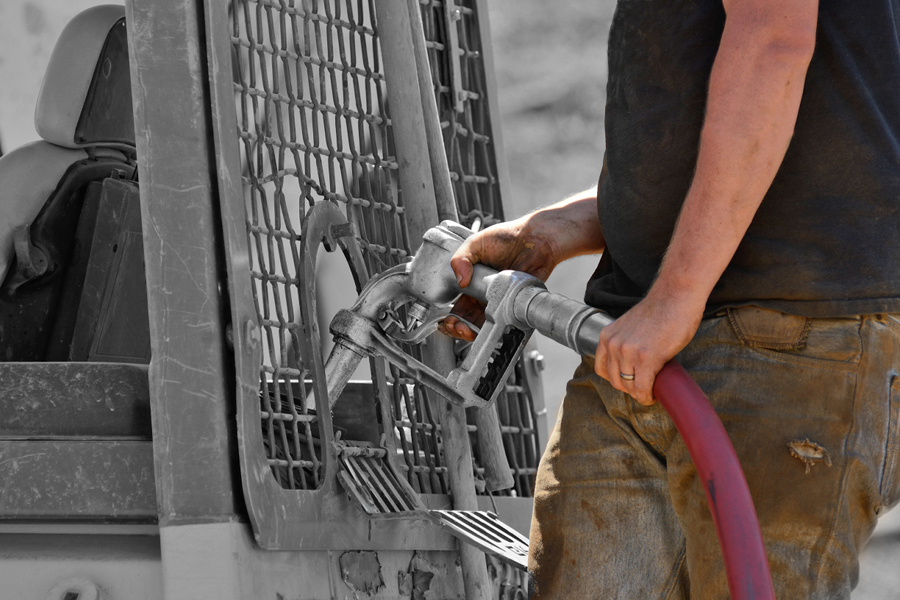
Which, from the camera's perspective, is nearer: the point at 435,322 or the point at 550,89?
the point at 435,322

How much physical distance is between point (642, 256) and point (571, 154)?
3446 mm

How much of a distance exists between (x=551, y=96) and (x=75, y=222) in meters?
3.11

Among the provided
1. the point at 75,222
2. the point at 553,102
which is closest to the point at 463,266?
the point at 75,222

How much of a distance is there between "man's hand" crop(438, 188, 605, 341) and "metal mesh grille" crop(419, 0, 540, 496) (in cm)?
45

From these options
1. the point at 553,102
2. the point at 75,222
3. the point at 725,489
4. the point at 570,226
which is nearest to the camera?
the point at 725,489

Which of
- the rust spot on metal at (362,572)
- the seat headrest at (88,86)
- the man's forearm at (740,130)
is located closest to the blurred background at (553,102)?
the seat headrest at (88,86)

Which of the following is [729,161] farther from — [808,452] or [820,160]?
[808,452]

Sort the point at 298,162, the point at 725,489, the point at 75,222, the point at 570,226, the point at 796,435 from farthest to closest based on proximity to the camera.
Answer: the point at 75,222
the point at 298,162
the point at 570,226
the point at 796,435
the point at 725,489

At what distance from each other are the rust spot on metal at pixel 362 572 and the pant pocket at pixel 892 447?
74 cm

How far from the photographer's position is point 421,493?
1.71m

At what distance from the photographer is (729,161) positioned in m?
1.06

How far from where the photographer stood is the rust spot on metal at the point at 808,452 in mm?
1073

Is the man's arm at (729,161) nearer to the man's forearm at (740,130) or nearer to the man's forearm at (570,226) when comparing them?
the man's forearm at (740,130)

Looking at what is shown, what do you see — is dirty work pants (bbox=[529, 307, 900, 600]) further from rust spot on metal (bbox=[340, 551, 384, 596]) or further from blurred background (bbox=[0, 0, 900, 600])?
blurred background (bbox=[0, 0, 900, 600])
